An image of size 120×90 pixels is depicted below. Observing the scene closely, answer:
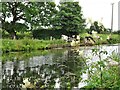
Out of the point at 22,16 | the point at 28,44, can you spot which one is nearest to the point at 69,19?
the point at 22,16

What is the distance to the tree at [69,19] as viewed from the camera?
14797 millimetres

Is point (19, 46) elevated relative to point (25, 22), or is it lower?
lower

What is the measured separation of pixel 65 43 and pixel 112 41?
9.30 feet

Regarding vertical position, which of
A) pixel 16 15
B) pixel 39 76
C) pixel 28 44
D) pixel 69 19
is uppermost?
pixel 16 15

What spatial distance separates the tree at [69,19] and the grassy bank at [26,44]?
1.80m

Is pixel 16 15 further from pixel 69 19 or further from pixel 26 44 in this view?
pixel 26 44

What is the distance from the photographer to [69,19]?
1499 cm

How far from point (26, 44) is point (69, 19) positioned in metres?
3.74

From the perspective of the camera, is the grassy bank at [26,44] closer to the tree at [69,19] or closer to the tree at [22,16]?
the tree at [22,16]

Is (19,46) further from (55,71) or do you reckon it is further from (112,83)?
(112,83)

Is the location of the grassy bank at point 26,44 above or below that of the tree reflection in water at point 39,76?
above

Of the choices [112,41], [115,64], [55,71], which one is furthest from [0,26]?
[115,64]

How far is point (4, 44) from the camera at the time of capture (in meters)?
10.9

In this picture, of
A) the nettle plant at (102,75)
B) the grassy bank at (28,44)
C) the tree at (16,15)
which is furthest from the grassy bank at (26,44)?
the nettle plant at (102,75)
